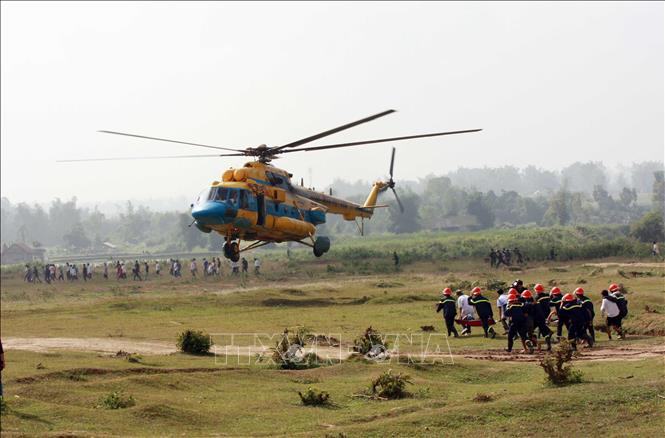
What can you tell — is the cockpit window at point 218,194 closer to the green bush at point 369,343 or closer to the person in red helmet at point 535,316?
the green bush at point 369,343

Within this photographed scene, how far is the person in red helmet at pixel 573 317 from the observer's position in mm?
22000

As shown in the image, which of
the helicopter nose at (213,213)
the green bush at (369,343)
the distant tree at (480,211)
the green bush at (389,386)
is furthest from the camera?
the distant tree at (480,211)

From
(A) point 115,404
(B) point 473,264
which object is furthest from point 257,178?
(B) point 473,264

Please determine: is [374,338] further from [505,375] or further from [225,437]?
[225,437]

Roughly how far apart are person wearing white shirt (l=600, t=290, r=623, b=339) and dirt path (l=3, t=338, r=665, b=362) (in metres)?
1.37

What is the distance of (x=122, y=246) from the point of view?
185 m

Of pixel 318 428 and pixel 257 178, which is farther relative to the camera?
pixel 257 178

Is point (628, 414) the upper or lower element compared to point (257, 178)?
lower

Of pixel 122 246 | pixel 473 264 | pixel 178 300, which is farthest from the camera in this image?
pixel 122 246

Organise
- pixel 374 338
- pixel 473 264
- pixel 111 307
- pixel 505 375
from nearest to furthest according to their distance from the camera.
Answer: pixel 505 375 < pixel 374 338 < pixel 111 307 < pixel 473 264

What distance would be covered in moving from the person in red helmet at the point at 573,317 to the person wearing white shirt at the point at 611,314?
1.56 metres

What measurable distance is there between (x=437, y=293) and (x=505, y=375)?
19.8m

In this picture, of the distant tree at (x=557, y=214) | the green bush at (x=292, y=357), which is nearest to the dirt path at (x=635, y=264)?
the green bush at (x=292, y=357)

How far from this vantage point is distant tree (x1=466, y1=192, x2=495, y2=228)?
486 feet
